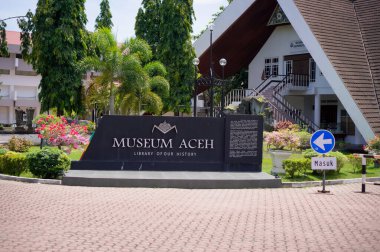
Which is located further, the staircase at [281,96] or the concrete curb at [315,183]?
the staircase at [281,96]

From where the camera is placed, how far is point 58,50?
112 ft

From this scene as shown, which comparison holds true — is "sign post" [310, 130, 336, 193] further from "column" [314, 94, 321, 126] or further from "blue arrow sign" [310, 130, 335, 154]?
"column" [314, 94, 321, 126]

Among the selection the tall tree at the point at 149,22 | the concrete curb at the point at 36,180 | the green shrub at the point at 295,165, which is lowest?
the concrete curb at the point at 36,180

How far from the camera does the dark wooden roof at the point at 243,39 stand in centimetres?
3500

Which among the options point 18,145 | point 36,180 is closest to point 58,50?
point 18,145

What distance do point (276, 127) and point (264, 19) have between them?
1050cm

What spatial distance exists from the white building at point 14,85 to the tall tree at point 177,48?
981 inches

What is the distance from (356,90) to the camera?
26344 mm

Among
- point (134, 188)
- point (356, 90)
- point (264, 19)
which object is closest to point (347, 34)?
point (356, 90)

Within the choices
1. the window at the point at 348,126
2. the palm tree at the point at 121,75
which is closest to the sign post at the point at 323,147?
the palm tree at the point at 121,75

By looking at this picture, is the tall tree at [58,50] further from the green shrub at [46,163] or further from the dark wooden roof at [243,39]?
the green shrub at [46,163]

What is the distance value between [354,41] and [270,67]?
9.72 meters

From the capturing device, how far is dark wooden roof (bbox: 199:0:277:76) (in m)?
35.0

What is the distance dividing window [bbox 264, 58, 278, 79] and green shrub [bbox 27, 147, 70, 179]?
82.9ft
